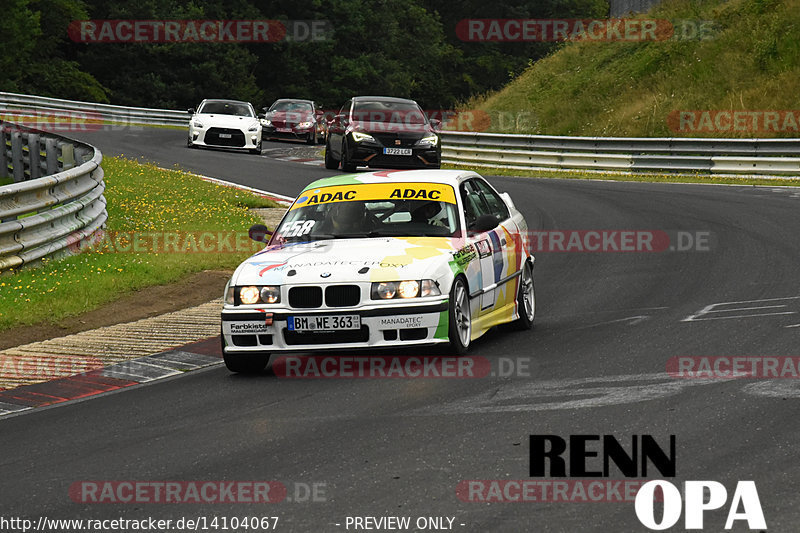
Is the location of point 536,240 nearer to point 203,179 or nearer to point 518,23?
point 203,179

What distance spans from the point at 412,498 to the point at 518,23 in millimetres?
85957

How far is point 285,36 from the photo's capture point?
70375mm

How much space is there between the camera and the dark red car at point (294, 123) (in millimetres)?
39531

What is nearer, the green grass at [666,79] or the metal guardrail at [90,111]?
the green grass at [666,79]

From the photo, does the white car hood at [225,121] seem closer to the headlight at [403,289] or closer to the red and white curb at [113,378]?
the red and white curb at [113,378]

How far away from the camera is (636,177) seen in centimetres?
2866

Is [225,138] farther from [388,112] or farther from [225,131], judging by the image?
[388,112]

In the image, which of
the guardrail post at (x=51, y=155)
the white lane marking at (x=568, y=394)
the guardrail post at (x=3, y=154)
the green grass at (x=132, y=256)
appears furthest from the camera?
the guardrail post at (x=3, y=154)

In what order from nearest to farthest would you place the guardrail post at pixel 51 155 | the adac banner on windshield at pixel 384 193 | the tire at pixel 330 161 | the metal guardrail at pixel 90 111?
1. the adac banner on windshield at pixel 384 193
2. the guardrail post at pixel 51 155
3. the tire at pixel 330 161
4. the metal guardrail at pixel 90 111

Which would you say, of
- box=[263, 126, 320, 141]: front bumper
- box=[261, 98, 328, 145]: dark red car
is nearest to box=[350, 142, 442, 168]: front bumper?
box=[261, 98, 328, 145]: dark red car

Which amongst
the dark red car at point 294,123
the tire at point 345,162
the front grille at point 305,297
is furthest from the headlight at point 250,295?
the dark red car at point 294,123

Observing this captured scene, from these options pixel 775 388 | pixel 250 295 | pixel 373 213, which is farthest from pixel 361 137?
pixel 775 388

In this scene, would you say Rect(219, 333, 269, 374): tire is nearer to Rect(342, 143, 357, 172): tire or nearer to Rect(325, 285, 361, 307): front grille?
Rect(325, 285, 361, 307): front grille

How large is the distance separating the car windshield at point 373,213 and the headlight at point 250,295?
1.08 metres
